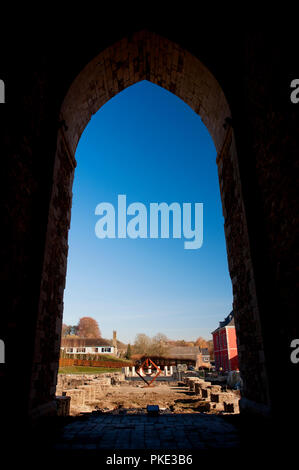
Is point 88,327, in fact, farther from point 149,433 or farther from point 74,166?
point 149,433

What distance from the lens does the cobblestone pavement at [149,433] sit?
13.0 ft

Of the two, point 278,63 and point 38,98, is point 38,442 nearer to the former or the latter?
point 38,98

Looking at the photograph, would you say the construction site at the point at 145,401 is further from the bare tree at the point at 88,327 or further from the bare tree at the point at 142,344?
the bare tree at the point at 88,327

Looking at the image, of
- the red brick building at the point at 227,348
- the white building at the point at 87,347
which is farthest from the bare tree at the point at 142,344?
the red brick building at the point at 227,348

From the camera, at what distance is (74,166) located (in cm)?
743

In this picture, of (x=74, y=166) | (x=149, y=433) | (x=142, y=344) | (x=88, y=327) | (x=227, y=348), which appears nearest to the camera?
(x=149, y=433)

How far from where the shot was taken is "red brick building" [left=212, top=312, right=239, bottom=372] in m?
31.9

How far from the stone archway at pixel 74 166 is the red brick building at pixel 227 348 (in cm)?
2986

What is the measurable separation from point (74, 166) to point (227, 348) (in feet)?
106

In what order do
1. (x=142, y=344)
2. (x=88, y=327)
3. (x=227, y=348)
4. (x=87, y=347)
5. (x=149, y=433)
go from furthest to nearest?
1. (x=88, y=327)
2. (x=142, y=344)
3. (x=87, y=347)
4. (x=227, y=348)
5. (x=149, y=433)

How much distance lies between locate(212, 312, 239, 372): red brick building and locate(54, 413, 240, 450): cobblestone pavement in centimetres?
2924

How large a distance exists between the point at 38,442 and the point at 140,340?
202 feet

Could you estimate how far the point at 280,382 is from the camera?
4.14 meters

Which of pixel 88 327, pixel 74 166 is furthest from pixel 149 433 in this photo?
pixel 88 327
